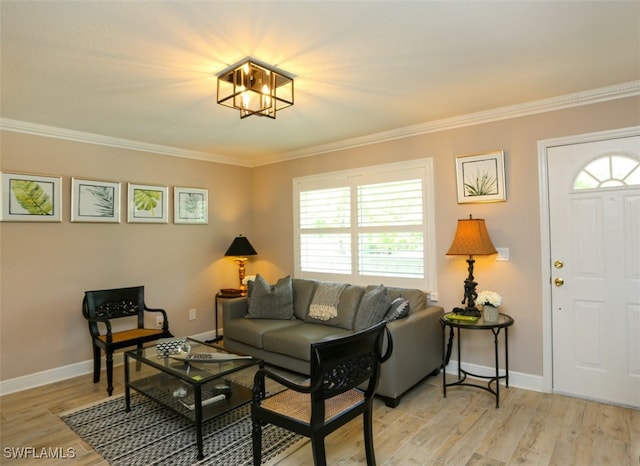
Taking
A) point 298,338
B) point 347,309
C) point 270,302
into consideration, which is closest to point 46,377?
point 270,302

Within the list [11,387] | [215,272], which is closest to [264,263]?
[215,272]

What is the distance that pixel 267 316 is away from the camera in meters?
4.02

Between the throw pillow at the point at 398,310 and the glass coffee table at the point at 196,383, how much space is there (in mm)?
1175

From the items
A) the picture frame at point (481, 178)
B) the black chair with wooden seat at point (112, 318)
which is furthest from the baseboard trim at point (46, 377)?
the picture frame at point (481, 178)

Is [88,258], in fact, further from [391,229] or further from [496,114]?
[496,114]

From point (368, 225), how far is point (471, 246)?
51.2 inches

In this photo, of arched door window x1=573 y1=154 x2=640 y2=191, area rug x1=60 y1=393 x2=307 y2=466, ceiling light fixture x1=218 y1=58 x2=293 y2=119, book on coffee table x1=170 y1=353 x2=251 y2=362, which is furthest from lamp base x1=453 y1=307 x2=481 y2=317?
ceiling light fixture x1=218 y1=58 x2=293 y2=119

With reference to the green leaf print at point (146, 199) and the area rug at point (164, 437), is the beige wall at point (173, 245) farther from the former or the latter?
the area rug at point (164, 437)

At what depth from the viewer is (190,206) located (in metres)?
4.69

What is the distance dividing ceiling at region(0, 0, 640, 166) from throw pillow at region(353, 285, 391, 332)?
5.41 ft

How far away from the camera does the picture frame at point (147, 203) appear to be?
417cm

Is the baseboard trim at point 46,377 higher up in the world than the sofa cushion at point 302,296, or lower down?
lower down

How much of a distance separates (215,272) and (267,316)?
4.37ft

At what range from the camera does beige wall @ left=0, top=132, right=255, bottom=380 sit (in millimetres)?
3426
